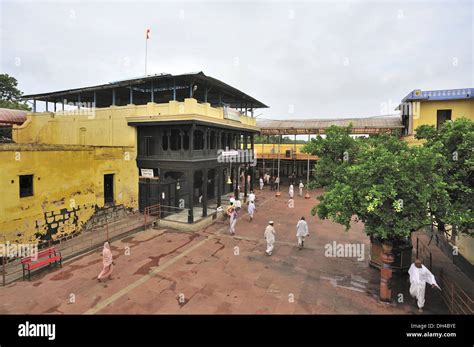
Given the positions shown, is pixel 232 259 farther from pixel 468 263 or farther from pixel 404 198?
pixel 468 263

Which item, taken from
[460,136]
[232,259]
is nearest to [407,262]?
[460,136]

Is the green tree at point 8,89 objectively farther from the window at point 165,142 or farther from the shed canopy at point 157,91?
the window at point 165,142

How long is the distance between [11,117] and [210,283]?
74.7 feet

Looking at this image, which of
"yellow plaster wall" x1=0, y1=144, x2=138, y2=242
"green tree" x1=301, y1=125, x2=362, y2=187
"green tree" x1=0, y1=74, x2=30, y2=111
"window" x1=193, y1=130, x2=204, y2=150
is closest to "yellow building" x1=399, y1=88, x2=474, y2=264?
"green tree" x1=301, y1=125, x2=362, y2=187

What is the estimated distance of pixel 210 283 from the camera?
8.84 m

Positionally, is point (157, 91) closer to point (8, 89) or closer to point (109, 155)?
point (109, 155)

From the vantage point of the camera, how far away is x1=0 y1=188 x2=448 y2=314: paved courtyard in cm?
750

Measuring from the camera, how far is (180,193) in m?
18.5

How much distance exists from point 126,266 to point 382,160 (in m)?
9.66

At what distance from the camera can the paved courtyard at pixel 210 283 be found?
295 inches

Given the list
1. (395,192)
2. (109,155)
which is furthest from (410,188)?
(109,155)

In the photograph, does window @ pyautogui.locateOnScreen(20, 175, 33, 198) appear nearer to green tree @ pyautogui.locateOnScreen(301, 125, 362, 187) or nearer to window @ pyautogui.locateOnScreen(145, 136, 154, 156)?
window @ pyautogui.locateOnScreen(145, 136, 154, 156)

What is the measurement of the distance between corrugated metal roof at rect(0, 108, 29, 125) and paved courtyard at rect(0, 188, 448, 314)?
16663 millimetres

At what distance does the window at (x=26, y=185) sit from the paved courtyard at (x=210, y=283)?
340 cm
